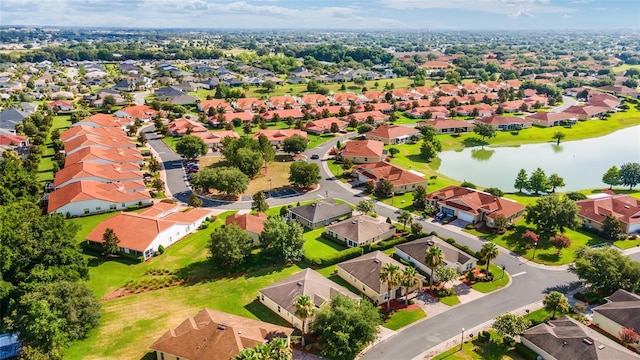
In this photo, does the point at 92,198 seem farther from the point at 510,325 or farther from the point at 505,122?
the point at 505,122

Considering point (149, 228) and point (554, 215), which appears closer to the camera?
point (149, 228)

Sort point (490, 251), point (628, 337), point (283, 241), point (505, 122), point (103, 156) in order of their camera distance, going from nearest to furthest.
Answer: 1. point (628, 337)
2. point (490, 251)
3. point (283, 241)
4. point (103, 156)
5. point (505, 122)

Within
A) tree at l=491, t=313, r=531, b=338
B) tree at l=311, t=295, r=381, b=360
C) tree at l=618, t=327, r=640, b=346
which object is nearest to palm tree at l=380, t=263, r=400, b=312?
tree at l=311, t=295, r=381, b=360

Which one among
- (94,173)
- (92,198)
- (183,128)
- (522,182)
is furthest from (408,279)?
(183,128)

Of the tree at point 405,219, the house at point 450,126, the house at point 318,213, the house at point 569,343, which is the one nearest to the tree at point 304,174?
the house at point 318,213

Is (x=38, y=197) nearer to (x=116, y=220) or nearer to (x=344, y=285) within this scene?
(x=116, y=220)

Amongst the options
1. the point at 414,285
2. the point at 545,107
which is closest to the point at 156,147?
the point at 414,285
